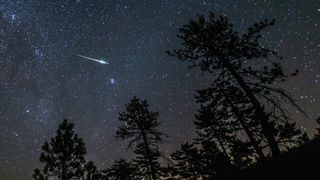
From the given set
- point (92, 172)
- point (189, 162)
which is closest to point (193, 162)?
point (189, 162)

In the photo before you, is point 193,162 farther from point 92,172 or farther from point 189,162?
point 92,172

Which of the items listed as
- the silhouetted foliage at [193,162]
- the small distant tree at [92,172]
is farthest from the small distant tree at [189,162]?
the small distant tree at [92,172]

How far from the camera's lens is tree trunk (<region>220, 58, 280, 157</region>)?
1634 centimetres

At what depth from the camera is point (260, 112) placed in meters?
17.1

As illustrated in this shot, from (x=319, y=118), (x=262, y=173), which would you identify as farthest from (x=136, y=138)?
(x=319, y=118)

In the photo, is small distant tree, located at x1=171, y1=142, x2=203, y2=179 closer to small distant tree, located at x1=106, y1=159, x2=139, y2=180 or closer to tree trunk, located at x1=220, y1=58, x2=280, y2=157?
small distant tree, located at x1=106, y1=159, x2=139, y2=180

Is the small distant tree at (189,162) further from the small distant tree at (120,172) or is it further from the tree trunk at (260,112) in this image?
the tree trunk at (260,112)

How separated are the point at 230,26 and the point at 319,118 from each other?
43.5 meters

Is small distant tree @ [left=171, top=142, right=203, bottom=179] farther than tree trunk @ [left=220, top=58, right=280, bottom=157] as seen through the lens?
Yes

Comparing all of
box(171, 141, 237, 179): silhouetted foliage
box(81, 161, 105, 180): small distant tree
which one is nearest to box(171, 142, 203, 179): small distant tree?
box(171, 141, 237, 179): silhouetted foliage

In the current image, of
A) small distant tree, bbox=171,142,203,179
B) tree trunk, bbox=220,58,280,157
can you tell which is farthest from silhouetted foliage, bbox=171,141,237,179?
tree trunk, bbox=220,58,280,157

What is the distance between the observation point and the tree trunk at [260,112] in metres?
16.3

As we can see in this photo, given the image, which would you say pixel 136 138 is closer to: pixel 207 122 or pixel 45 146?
pixel 45 146

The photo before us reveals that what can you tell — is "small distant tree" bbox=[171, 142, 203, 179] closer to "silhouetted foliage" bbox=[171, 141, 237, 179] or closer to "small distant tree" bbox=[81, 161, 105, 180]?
"silhouetted foliage" bbox=[171, 141, 237, 179]
